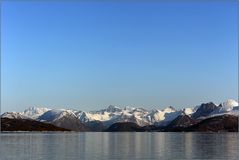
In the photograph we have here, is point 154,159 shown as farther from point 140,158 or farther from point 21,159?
point 21,159

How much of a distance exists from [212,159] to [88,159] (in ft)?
73.9

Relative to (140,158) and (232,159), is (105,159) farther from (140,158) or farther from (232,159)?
(232,159)

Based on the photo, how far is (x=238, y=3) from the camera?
59062 millimetres

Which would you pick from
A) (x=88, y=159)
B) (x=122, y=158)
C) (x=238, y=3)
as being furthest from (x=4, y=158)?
(x=238, y=3)

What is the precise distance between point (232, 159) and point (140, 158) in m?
16.7

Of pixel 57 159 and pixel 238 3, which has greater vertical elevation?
pixel 238 3

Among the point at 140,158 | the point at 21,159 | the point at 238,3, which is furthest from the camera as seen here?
the point at 140,158

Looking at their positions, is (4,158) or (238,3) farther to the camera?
(4,158)

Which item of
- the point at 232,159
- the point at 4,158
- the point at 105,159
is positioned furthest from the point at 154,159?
the point at 4,158

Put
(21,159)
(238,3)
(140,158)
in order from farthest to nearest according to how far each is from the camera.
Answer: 1. (140,158)
2. (21,159)
3. (238,3)

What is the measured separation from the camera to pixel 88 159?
7619 cm

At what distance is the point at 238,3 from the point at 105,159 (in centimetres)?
3548

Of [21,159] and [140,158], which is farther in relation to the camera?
[140,158]

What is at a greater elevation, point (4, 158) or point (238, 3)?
point (238, 3)
